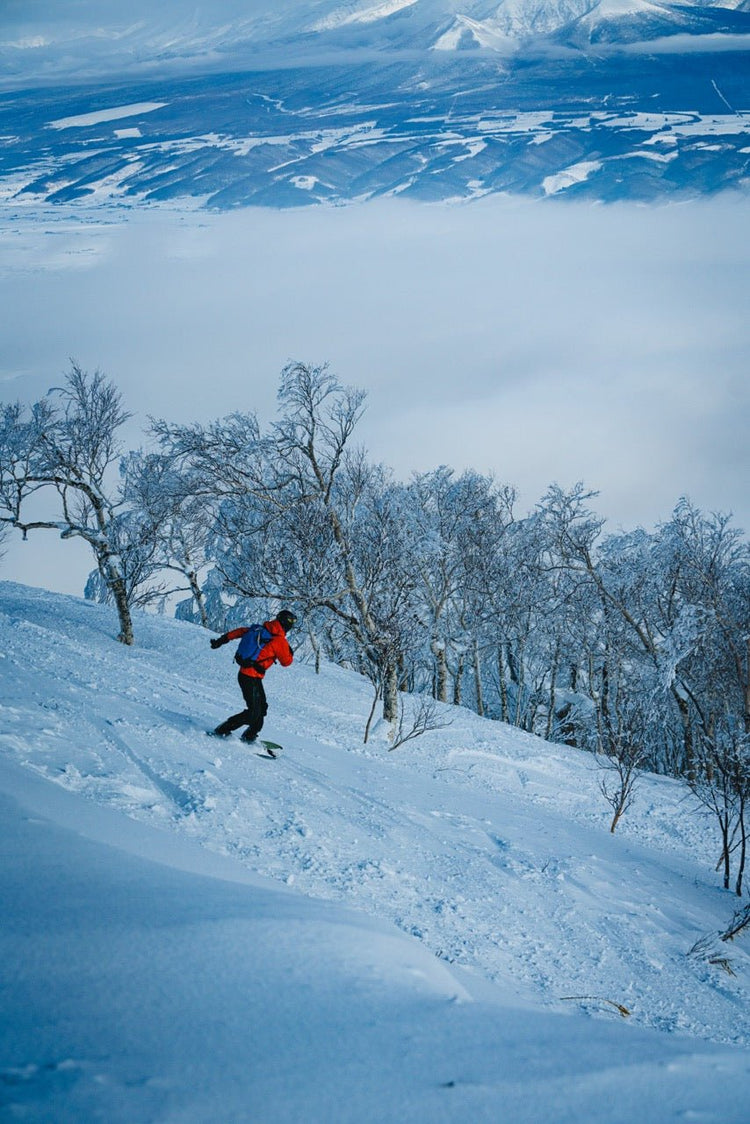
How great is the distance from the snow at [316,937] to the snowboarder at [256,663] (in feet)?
0.86

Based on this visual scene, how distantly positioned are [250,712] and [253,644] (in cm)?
84

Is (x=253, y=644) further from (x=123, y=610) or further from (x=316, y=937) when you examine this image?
(x=123, y=610)

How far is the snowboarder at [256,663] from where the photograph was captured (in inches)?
312

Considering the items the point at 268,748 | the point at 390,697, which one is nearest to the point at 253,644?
the point at 268,748

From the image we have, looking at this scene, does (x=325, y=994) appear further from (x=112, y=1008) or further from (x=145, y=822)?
(x=145, y=822)

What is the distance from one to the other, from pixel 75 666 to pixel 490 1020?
888cm

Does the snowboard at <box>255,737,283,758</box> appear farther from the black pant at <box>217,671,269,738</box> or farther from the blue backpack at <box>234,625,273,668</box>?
the blue backpack at <box>234,625,273,668</box>

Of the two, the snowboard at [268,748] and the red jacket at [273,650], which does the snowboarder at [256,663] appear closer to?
the red jacket at [273,650]

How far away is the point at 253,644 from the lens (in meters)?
8.03

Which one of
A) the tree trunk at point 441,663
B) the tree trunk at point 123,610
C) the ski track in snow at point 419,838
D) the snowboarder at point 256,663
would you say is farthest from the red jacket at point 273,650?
the tree trunk at point 441,663

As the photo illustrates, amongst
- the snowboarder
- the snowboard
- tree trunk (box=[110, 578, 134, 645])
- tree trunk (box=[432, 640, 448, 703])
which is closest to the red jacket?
the snowboarder

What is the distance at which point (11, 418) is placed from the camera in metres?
17.1

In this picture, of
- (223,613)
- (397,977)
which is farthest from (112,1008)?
(223,613)

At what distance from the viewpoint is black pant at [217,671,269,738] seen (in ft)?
25.9
